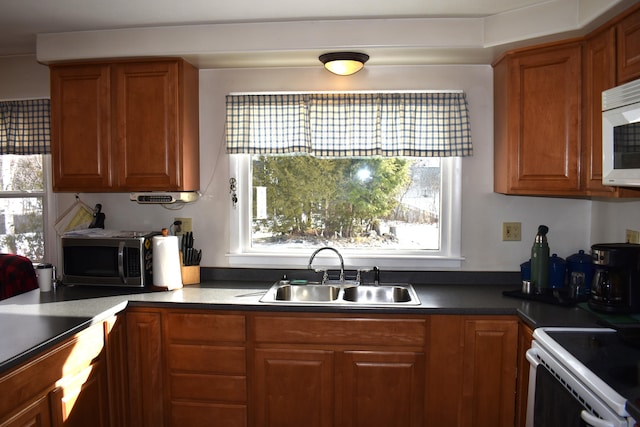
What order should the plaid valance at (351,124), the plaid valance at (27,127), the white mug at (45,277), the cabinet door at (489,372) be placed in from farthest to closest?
the plaid valance at (27,127), the plaid valance at (351,124), the white mug at (45,277), the cabinet door at (489,372)

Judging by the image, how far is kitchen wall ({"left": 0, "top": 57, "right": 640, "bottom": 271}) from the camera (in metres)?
2.99

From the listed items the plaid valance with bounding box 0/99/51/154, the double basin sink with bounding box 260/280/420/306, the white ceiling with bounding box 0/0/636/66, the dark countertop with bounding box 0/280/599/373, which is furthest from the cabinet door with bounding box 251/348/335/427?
the plaid valance with bounding box 0/99/51/154

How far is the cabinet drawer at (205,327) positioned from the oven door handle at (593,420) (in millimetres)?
1587

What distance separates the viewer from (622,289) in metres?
2.21

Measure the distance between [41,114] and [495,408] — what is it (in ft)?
10.6

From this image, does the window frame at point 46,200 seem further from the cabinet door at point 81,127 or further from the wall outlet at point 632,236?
the wall outlet at point 632,236

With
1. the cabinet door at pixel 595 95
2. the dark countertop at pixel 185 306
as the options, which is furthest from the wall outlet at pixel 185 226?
the cabinet door at pixel 595 95

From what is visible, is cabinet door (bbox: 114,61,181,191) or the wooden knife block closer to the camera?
cabinet door (bbox: 114,61,181,191)

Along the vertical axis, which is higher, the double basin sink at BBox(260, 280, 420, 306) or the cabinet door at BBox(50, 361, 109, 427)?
the double basin sink at BBox(260, 280, 420, 306)

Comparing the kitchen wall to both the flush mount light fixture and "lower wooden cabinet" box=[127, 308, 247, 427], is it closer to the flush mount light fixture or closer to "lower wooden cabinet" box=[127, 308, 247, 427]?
the flush mount light fixture

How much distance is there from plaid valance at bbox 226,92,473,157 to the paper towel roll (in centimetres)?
68

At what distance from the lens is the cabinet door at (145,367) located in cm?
264

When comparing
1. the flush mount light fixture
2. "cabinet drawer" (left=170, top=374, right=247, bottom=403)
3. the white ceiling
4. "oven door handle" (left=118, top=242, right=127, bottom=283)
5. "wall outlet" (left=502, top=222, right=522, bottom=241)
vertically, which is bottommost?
"cabinet drawer" (left=170, top=374, right=247, bottom=403)

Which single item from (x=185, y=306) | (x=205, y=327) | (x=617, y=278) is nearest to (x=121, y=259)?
(x=185, y=306)
